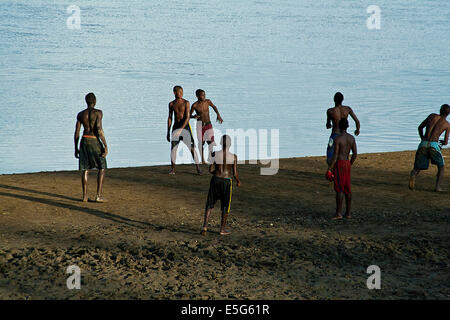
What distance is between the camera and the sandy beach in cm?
802

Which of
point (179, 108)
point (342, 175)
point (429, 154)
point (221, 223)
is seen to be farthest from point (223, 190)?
point (429, 154)

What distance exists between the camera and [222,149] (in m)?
9.78

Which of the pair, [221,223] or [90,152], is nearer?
[221,223]

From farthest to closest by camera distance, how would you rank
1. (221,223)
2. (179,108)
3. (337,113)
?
1. (179,108)
2. (337,113)
3. (221,223)

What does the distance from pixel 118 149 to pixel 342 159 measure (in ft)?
39.3

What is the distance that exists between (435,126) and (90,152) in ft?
20.7

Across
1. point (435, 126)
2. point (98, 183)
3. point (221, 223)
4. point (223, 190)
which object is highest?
point (435, 126)

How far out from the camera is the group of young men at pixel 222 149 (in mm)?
9805

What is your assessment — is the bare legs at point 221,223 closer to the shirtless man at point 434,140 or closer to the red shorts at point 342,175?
the red shorts at point 342,175

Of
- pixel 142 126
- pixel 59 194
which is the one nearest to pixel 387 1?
pixel 142 126

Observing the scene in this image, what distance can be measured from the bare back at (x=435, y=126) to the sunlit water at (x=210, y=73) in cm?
879

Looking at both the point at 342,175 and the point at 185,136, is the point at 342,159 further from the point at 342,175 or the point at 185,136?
the point at 185,136

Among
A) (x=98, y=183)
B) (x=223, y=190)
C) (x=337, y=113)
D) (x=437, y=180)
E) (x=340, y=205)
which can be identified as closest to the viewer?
(x=223, y=190)

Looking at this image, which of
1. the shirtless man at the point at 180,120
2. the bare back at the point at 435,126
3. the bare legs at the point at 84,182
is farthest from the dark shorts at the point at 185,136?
the bare back at the point at 435,126
